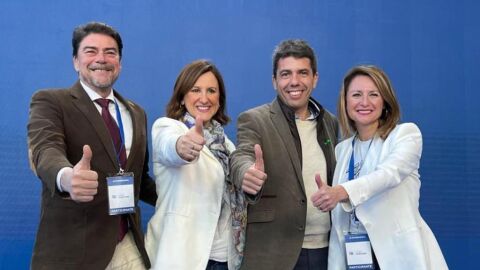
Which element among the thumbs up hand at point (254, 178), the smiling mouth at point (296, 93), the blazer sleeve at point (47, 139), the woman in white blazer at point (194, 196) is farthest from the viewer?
the smiling mouth at point (296, 93)

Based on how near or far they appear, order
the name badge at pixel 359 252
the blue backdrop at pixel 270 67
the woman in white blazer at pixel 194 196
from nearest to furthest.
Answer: the name badge at pixel 359 252 < the woman in white blazer at pixel 194 196 < the blue backdrop at pixel 270 67

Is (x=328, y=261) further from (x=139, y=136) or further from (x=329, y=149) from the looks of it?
(x=139, y=136)

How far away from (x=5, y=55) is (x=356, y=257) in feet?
8.43

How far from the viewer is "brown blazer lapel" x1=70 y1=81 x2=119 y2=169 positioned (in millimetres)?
2012

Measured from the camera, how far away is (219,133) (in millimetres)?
2314

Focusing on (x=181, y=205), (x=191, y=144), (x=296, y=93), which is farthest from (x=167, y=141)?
(x=296, y=93)

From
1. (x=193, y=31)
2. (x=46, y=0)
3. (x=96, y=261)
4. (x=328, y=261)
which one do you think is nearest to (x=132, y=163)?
(x=96, y=261)

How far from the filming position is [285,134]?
219 centimetres

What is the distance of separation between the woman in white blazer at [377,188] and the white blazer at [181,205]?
20.0 inches

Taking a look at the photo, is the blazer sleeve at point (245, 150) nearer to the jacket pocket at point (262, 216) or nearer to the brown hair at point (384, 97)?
the jacket pocket at point (262, 216)

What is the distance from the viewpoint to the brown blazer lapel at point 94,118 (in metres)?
2.01

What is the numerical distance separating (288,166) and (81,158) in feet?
2.78

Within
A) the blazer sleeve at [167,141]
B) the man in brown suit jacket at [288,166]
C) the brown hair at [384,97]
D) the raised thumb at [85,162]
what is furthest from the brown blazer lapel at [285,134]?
the raised thumb at [85,162]

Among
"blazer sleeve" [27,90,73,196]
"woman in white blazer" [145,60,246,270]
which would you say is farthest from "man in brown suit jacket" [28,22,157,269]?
"woman in white blazer" [145,60,246,270]
